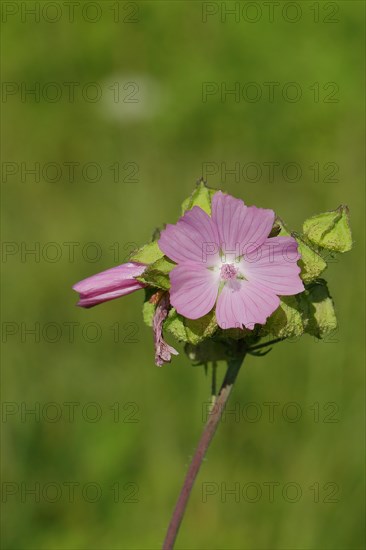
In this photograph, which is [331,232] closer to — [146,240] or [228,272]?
[228,272]

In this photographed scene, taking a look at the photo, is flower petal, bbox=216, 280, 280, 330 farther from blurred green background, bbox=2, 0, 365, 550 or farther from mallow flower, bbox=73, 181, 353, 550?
blurred green background, bbox=2, 0, 365, 550

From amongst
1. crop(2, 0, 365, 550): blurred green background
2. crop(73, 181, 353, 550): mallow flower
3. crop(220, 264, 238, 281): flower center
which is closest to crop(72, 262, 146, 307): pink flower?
crop(73, 181, 353, 550): mallow flower

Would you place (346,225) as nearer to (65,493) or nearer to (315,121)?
(65,493)

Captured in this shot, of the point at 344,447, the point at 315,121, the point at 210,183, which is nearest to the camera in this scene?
the point at 344,447

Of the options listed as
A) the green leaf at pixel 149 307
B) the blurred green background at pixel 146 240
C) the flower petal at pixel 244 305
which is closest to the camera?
the flower petal at pixel 244 305

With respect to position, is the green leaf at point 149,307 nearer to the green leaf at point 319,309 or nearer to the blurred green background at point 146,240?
the green leaf at point 319,309

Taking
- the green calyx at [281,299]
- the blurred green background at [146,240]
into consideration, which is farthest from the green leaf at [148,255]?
the blurred green background at [146,240]

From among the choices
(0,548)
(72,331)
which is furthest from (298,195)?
(0,548)
